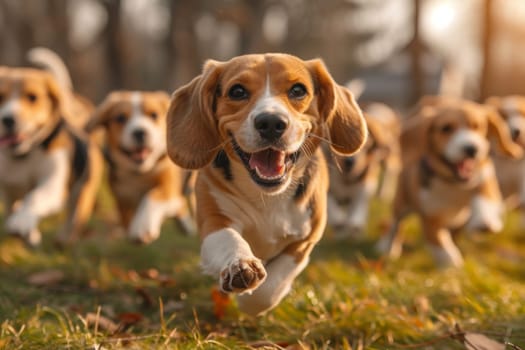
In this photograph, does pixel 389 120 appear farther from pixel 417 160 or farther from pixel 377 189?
pixel 417 160

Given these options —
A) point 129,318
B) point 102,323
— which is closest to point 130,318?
point 129,318

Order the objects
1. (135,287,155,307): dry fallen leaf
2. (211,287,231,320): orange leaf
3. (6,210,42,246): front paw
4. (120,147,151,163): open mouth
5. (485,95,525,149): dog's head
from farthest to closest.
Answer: (485,95,525,149): dog's head → (120,147,151,163): open mouth → (6,210,42,246): front paw → (135,287,155,307): dry fallen leaf → (211,287,231,320): orange leaf

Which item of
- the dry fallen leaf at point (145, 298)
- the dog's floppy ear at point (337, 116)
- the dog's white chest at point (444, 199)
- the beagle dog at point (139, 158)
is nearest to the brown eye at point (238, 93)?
the dog's floppy ear at point (337, 116)

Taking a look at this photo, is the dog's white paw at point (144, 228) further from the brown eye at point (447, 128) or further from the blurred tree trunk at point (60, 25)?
the blurred tree trunk at point (60, 25)

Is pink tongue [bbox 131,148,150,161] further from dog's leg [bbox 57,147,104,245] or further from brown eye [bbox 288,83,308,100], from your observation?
brown eye [bbox 288,83,308,100]

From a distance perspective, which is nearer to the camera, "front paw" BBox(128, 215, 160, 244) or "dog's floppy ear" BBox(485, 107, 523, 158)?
"front paw" BBox(128, 215, 160, 244)

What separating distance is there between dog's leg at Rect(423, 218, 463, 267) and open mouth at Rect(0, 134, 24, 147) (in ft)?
10.6

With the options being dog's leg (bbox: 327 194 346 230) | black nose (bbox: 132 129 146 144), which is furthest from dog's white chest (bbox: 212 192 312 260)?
dog's leg (bbox: 327 194 346 230)

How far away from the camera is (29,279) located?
4.12 metres

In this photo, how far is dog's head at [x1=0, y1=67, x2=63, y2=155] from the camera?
4.57 metres

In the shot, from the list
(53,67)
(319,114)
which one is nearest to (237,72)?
(319,114)

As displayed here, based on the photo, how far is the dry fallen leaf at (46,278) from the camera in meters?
4.07

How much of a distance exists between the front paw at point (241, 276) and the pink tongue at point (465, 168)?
3018 mm

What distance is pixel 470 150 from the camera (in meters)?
4.80
